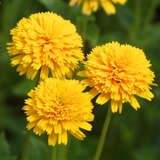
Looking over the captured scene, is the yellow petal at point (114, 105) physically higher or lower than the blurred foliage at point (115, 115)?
lower

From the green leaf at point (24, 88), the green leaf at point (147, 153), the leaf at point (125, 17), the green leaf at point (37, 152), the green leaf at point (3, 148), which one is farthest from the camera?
the leaf at point (125, 17)

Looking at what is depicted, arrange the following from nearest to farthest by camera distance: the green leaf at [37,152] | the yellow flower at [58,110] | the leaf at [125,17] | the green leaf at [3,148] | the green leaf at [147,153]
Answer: the yellow flower at [58,110], the green leaf at [3,148], the green leaf at [37,152], the green leaf at [147,153], the leaf at [125,17]

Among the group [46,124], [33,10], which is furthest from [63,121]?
[33,10]

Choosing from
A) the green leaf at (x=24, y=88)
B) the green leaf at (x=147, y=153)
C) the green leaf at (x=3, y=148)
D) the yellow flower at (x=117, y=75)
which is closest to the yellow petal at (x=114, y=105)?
the yellow flower at (x=117, y=75)

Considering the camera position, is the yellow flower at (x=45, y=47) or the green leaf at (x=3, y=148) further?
the green leaf at (x=3, y=148)

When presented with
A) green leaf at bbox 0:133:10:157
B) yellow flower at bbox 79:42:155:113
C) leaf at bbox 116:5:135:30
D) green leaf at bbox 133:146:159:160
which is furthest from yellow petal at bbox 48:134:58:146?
leaf at bbox 116:5:135:30

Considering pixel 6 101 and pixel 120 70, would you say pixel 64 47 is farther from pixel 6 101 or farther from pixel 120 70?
pixel 6 101

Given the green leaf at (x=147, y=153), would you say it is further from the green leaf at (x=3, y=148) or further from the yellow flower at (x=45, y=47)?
the yellow flower at (x=45, y=47)

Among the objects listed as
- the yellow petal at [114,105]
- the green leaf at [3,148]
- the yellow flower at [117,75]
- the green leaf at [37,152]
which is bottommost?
the green leaf at [3,148]
